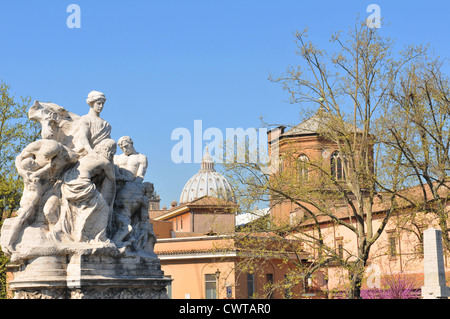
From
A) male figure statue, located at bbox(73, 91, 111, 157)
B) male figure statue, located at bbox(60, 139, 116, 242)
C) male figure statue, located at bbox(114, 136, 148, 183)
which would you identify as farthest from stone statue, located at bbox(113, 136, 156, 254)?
male figure statue, located at bbox(73, 91, 111, 157)

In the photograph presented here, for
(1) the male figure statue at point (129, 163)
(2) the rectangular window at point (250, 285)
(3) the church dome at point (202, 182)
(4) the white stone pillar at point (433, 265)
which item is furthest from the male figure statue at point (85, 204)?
(3) the church dome at point (202, 182)

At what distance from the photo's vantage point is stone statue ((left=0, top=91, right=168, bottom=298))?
36.0 feet

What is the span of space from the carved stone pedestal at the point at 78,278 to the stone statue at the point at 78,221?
0.05ft

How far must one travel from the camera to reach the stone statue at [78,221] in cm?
1097

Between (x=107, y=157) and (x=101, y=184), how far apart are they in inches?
20.3

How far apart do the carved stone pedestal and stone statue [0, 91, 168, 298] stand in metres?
0.02

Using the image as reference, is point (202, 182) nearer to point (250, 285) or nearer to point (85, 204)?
point (250, 285)

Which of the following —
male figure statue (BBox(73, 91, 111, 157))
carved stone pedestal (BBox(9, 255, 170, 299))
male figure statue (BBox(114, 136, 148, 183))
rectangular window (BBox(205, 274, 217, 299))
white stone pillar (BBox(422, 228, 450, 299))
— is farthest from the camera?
rectangular window (BBox(205, 274, 217, 299))

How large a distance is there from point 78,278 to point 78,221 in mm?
1051

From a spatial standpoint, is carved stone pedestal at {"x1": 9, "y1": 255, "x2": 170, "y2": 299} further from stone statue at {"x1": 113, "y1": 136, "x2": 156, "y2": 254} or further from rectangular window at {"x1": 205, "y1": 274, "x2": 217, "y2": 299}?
rectangular window at {"x1": 205, "y1": 274, "x2": 217, "y2": 299}

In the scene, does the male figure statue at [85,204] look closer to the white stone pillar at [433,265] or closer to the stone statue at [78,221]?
the stone statue at [78,221]

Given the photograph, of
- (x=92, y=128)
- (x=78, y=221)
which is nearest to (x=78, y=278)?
(x=78, y=221)

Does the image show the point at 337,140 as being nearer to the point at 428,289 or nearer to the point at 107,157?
the point at 428,289
